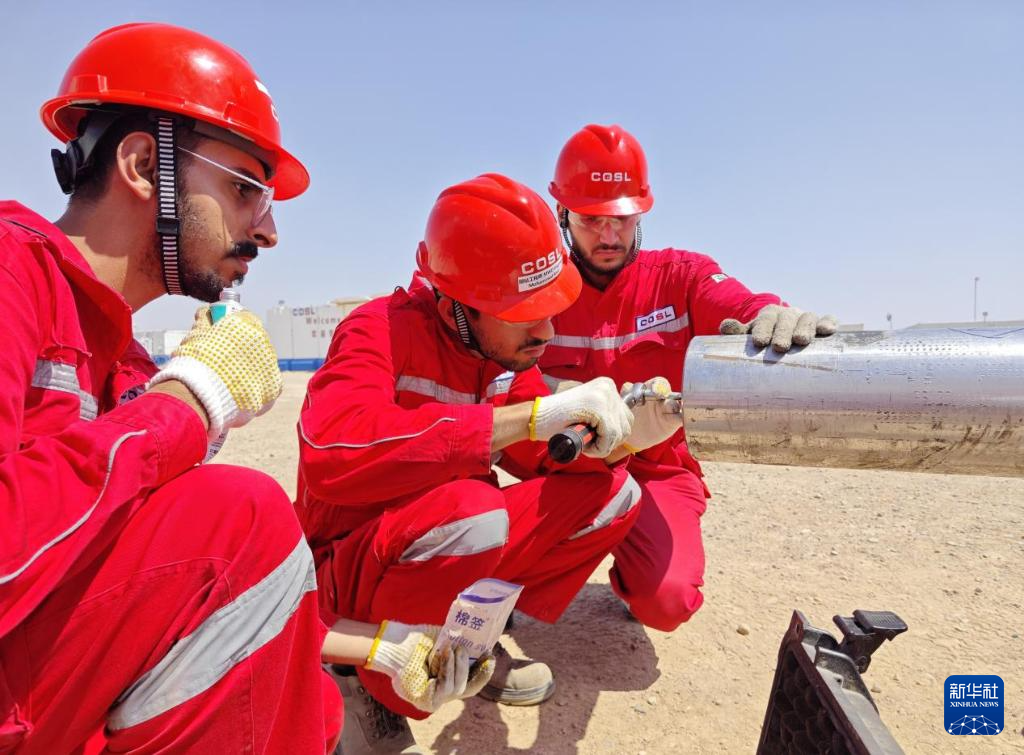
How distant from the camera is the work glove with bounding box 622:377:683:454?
2057mm

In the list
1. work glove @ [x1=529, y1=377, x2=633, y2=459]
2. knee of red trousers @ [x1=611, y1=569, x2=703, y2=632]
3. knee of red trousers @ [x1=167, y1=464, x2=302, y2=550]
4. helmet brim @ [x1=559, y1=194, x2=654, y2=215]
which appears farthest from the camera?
helmet brim @ [x1=559, y1=194, x2=654, y2=215]

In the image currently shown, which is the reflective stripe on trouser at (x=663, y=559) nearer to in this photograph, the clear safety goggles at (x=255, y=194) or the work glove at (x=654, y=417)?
the work glove at (x=654, y=417)

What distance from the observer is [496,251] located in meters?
2.31

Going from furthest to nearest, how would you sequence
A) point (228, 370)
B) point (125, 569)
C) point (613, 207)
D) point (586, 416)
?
point (613, 207) → point (586, 416) → point (228, 370) → point (125, 569)

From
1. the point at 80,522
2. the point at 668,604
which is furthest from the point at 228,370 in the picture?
the point at 668,604

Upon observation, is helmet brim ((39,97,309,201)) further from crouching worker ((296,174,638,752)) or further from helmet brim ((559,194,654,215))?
helmet brim ((559,194,654,215))

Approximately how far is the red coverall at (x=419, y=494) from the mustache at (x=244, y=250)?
1.48 ft

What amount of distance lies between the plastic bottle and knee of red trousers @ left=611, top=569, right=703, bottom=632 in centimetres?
180

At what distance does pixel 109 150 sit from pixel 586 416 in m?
1.41

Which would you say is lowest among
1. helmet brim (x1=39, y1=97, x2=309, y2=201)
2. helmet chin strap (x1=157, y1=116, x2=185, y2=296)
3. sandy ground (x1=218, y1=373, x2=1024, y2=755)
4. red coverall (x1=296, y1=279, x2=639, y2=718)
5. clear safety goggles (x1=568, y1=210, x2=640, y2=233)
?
sandy ground (x1=218, y1=373, x2=1024, y2=755)

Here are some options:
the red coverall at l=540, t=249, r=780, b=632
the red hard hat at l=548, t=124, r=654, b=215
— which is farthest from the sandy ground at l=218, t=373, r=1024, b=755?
the red hard hat at l=548, t=124, r=654, b=215

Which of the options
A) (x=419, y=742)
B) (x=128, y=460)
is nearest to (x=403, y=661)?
(x=419, y=742)

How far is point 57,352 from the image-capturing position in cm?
125

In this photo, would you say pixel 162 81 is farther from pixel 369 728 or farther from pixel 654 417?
pixel 369 728
